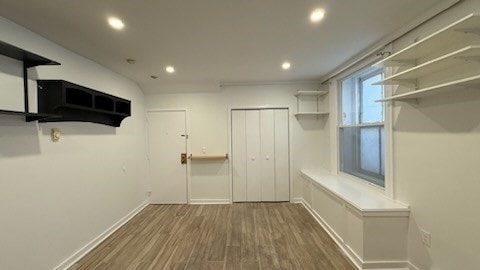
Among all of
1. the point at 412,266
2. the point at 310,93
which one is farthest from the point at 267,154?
the point at 412,266

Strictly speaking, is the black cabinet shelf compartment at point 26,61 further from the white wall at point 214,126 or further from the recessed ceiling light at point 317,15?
the white wall at point 214,126

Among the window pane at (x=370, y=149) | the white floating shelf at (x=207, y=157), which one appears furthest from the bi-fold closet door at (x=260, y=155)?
the window pane at (x=370, y=149)

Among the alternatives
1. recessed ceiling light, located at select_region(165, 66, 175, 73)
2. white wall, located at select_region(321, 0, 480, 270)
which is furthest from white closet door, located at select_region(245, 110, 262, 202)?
white wall, located at select_region(321, 0, 480, 270)

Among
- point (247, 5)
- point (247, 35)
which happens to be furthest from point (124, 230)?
point (247, 5)

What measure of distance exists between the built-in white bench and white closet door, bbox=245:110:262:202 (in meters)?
1.86

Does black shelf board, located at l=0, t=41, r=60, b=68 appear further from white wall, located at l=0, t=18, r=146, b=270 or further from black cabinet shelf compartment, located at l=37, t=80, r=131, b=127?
black cabinet shelf compartment, located at l=37, t=80, r=131, b=127

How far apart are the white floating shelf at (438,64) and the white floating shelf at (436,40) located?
0.17 m

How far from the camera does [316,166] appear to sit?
4730 millimetres

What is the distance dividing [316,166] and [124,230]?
3691 millimetres

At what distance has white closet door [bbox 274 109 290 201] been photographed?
187 inches

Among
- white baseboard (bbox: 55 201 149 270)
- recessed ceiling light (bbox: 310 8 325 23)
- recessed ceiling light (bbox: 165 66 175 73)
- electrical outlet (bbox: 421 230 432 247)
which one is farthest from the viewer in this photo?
recessed ceiling light (bbox: 165 66 175 73)

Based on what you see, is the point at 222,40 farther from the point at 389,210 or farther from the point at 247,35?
the point at 389,210

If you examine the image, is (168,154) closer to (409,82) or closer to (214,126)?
(214,126)

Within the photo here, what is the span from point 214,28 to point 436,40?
6.14ft
